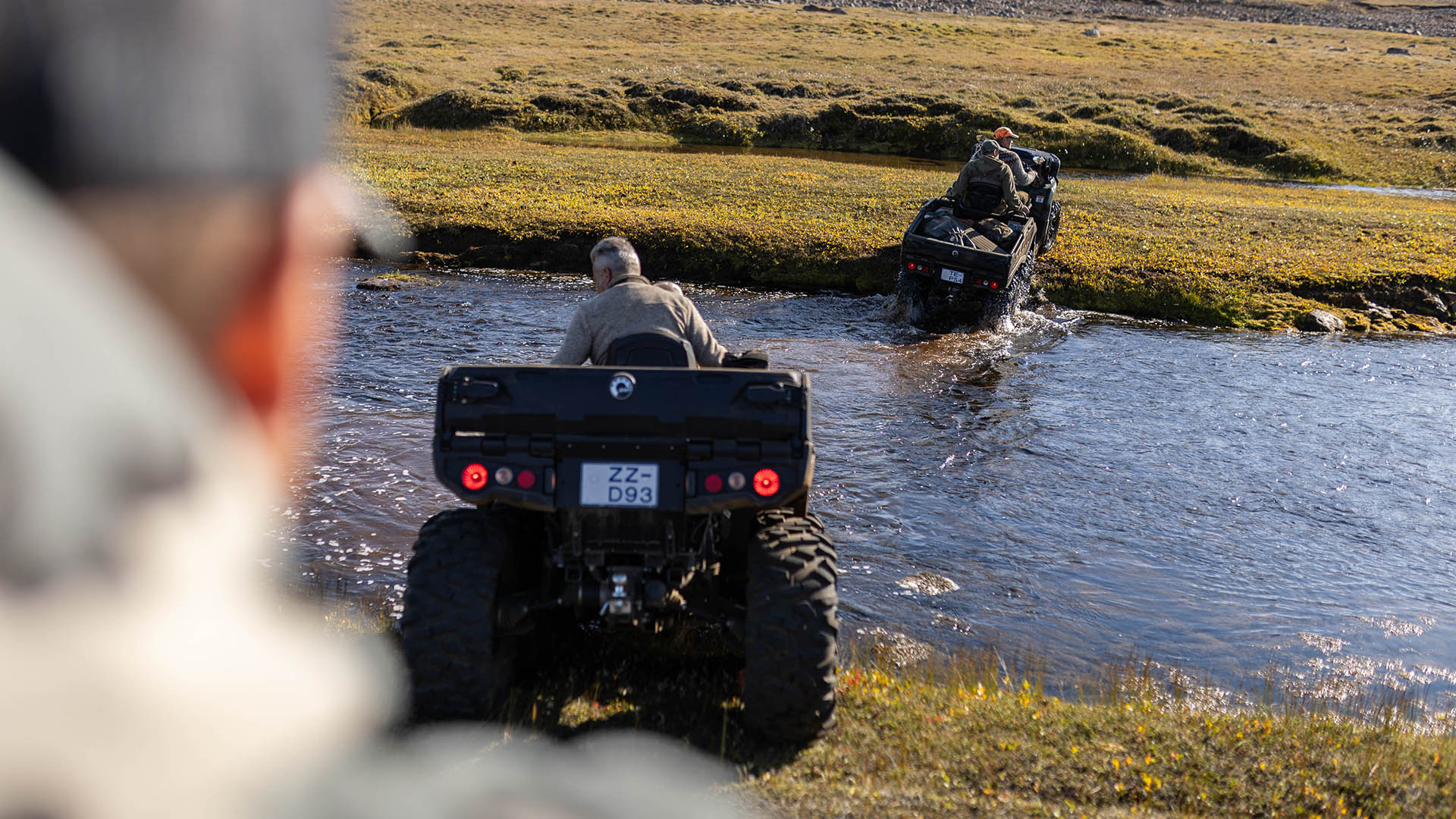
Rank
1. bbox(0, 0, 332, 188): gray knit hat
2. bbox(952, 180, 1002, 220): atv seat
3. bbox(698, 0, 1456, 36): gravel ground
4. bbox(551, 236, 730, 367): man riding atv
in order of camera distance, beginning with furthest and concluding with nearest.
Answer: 1. bbox(698, 0, 1456, 36): gravel ground
2. bbox(952, 180, 1002, 220): atv seat
3. bbox(551, 236, 730, 367): man riding atv
4. bbox(0, 0, 332, 188): gray knit hat

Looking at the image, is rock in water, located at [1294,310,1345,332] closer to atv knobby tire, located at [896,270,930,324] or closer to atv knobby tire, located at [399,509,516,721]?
atv knobby tire, located at [896,270,930,324]

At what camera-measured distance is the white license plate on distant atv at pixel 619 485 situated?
17.8 feet

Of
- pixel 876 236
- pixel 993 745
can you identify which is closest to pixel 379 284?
pixel 876 236

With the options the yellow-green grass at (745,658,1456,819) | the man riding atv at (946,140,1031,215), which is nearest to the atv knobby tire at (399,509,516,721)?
the yellow-green grass at (745,658,1456,819)

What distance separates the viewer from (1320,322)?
59.2 feet

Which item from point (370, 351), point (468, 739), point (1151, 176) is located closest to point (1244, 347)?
point (370, 351)

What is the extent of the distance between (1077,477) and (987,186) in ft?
23.7

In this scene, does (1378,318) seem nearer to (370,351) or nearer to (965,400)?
(965,400)

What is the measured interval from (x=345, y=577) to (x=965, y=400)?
26.3 feet

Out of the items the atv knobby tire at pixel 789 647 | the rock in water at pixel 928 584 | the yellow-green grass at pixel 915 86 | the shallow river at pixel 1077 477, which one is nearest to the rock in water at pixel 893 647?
the shallow river at pixel 1077 477

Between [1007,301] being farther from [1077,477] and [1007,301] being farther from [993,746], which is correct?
[993,746]

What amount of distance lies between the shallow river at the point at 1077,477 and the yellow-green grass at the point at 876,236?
4.28ft

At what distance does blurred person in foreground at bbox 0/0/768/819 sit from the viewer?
1623mm

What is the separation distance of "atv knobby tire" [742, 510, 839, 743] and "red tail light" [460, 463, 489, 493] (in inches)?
53.4
